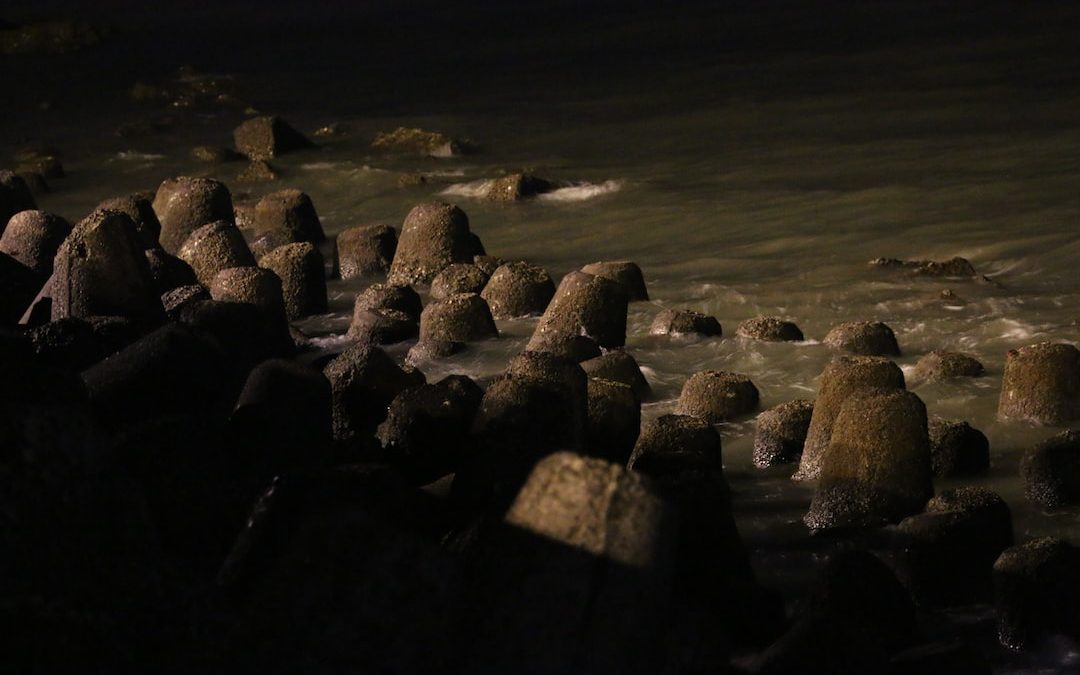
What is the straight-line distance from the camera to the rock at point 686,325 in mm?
7871

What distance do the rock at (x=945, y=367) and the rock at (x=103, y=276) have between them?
127 inches

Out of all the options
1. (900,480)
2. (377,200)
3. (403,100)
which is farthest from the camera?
(403,100)

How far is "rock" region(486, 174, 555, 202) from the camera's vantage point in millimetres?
11672

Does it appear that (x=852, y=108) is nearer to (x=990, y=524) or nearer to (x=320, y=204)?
(x=320, y=204)

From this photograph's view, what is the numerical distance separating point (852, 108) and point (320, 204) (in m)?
5.04

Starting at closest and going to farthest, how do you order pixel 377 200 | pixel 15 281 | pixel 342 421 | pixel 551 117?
1. pixel 342 421
2. pixel 15 281
3. pixel 377 200
4. pixel 551 117

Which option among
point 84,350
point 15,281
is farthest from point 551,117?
point 84,350

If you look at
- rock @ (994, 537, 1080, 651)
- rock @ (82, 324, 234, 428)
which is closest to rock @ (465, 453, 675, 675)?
rock @ (994, 537, 1080, 651)

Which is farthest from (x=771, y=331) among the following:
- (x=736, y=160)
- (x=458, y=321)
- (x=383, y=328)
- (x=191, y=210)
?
(x=736, y=160)

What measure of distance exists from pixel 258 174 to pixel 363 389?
7846 mm

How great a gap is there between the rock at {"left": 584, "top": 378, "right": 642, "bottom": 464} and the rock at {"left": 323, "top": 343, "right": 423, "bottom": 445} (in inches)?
29.8

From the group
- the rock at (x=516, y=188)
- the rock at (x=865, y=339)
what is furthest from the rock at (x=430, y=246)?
the rock at (x=865, y=339)

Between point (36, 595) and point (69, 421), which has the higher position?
point (69, 421)

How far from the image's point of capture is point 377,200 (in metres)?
12.2
